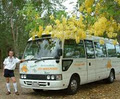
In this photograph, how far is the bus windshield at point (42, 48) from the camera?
10250mm

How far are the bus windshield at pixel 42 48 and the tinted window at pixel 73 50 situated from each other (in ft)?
1.24

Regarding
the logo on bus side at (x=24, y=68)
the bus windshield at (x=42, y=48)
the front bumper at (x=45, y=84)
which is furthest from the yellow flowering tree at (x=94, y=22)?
the logo on bus side at (x=24, y=68)

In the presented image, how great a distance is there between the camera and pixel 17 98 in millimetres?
10086

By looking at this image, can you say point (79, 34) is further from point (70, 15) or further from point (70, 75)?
point (70, 75)

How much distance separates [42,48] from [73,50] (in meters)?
1.30

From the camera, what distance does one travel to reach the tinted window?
10422 mm

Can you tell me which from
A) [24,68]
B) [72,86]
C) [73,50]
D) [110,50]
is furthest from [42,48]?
[110,50]

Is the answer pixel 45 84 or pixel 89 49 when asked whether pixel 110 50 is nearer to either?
pixel 89 49

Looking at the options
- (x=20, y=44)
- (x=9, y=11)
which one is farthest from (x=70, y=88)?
(x=20, y=44)

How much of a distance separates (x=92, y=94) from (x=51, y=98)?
1.90 meters

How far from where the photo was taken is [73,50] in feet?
35.3

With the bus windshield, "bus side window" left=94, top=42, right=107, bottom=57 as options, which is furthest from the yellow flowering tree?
"bus side window" left=94, top=42, right=107, bottom=57

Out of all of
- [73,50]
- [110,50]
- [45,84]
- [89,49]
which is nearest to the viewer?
[45,84]

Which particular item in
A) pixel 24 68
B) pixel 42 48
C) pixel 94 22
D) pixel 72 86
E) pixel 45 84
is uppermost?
pixel 94 22
